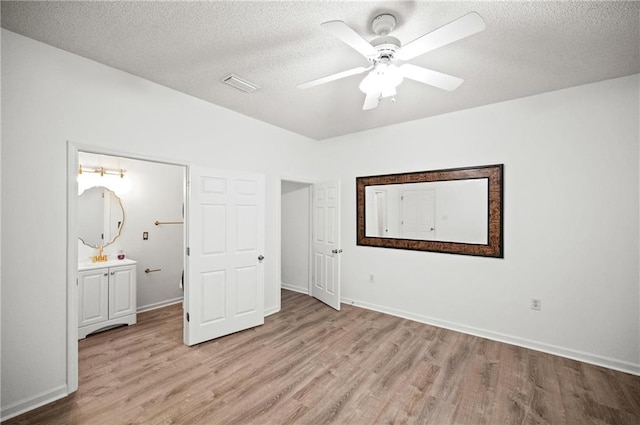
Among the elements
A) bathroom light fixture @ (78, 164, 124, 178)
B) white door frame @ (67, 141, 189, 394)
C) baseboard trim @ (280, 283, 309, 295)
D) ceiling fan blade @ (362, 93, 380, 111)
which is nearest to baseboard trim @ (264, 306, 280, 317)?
baseboard trim @ (280, 283, 309, 295)

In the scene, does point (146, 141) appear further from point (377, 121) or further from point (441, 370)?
point (441, 370)

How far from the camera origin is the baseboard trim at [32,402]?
2.03 metres

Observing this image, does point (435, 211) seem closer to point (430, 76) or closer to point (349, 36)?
point (430, 76)

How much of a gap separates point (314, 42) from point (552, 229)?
299 cm

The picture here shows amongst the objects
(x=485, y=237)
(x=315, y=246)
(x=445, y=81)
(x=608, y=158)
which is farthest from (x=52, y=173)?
(x=608, y=158)

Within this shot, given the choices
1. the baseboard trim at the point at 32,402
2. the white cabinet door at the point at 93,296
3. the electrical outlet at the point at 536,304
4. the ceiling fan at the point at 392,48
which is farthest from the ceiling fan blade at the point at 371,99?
the white cabinet door at the point at 93,296

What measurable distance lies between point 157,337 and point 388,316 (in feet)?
9.61

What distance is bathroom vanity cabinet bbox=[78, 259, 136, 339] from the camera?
3307mm

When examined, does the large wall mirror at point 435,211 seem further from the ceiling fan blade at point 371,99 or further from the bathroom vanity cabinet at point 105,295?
the bathroom vanity cabinet at point 105,295

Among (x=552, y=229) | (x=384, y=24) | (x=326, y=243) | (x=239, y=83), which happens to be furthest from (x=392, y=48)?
(x=326, y=243)

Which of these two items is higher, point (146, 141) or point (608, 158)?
point (146, 141)

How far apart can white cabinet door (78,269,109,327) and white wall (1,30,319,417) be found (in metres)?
1.19

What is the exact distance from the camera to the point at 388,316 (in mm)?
4043

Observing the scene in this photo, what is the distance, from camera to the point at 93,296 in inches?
133
